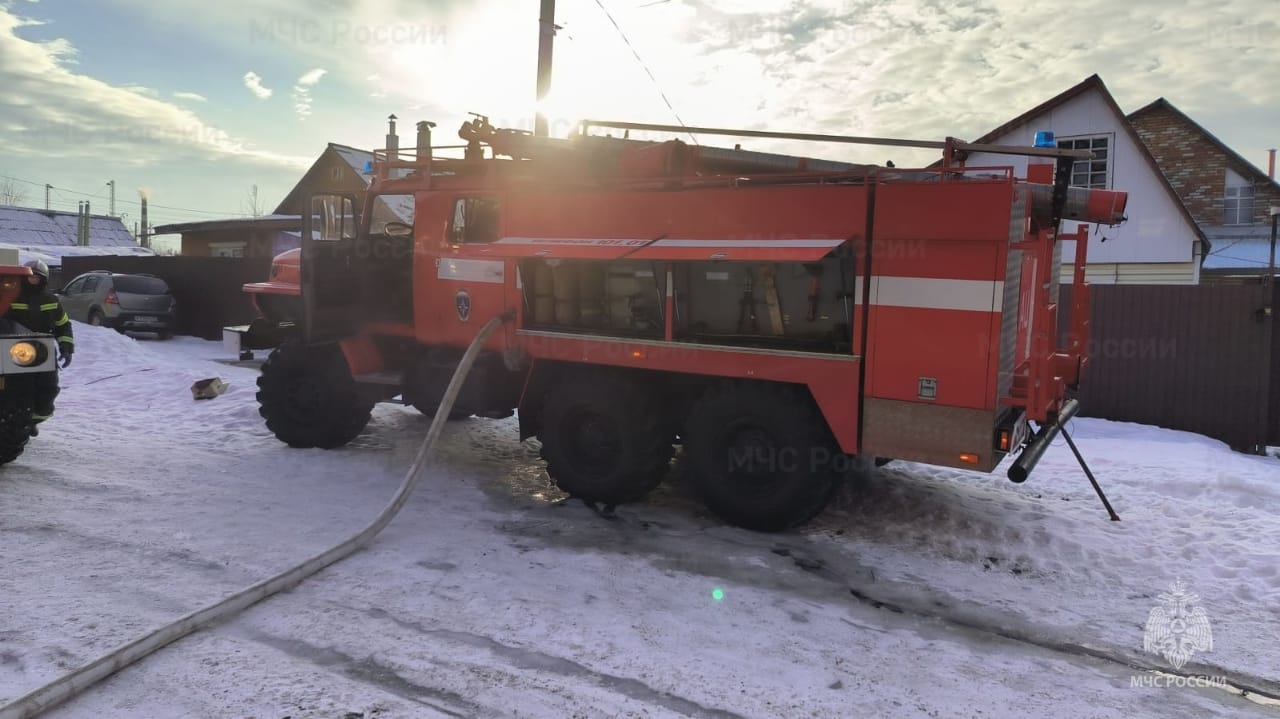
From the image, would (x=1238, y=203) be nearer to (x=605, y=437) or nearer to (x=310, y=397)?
(x=605, y=437)

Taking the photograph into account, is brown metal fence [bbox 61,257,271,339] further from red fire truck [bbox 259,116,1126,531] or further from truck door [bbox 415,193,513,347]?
truck door [bbox 415,193,513,347]

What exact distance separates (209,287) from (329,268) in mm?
13849

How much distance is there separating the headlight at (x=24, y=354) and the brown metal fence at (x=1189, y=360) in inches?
467

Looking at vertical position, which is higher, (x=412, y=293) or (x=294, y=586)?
(x=412, y=293)

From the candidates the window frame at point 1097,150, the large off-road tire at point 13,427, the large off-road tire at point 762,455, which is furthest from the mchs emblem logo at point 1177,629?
the window frame at point 1097,150

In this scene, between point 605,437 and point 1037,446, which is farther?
point 605,437

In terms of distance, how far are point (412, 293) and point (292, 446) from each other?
7.51 ft

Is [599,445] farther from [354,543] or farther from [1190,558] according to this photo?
[1190,558]

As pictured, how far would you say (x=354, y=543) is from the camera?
528 cm

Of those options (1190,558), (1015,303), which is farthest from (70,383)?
(1190,558)

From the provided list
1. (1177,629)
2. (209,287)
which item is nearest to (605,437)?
(1177,629)

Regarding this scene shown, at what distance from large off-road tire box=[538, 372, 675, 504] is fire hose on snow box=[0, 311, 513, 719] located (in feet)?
2.73

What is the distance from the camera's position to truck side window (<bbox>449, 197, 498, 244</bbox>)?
274 inches

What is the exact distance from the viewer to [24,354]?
6.72 m
